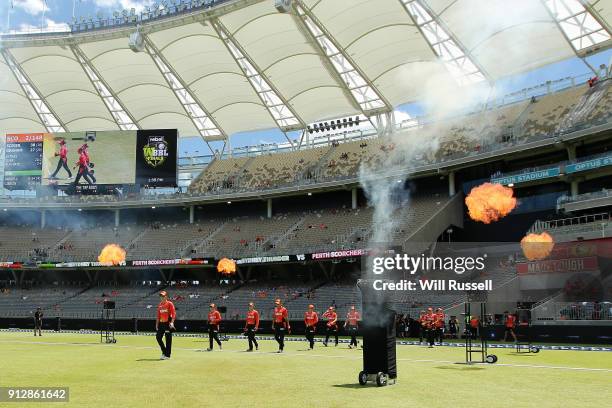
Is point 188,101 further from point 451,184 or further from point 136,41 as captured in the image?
point 451,184

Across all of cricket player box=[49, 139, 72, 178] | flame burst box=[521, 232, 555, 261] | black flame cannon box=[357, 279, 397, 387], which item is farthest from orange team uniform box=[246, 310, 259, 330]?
cricket player box=[49, 139, 72, 178]

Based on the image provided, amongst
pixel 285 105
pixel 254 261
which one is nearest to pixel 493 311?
pixel 254 261

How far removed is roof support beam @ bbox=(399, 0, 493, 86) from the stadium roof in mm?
84

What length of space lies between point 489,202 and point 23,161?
41.6 m

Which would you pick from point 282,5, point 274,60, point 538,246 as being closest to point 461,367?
point 538,246

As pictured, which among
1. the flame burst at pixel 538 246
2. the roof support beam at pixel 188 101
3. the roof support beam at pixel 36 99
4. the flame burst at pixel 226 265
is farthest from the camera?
the roof support beam at pixel 36 99

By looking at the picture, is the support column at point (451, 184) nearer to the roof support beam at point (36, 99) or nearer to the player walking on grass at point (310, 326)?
the player walking on grass at point (310, 326)

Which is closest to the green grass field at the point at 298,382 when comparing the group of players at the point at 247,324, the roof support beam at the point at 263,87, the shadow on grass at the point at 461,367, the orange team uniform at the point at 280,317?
the shadow on grass at the point at 461,367

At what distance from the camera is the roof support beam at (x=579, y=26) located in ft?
131

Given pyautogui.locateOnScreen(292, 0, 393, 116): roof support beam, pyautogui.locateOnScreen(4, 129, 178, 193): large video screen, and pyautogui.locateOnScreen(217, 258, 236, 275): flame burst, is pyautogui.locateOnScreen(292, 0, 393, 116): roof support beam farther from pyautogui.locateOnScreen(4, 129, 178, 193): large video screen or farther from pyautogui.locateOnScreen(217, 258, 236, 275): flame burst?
pyautogui.locateOnScreen(4, 129, 178, 193): large video screen

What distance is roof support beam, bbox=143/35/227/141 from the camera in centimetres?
5327

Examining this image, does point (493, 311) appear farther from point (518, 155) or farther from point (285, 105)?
point (285, 105)

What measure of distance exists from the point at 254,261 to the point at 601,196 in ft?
88.5

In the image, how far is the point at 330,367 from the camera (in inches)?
639
